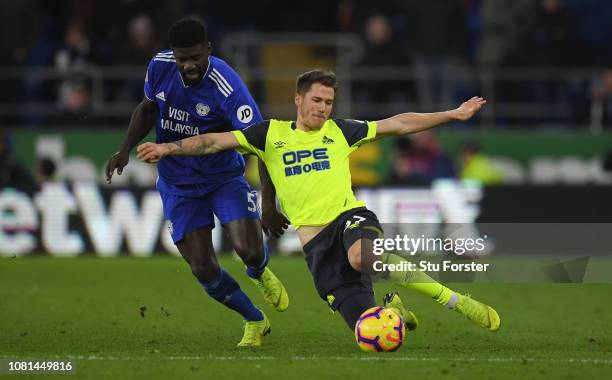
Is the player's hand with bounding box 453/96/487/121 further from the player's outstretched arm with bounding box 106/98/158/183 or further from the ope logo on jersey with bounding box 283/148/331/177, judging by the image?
the player's outstretched arm with bounding box 106/98/158/183

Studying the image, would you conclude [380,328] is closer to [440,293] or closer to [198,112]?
[440,293]

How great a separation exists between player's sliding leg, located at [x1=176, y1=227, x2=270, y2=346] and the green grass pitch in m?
0.17

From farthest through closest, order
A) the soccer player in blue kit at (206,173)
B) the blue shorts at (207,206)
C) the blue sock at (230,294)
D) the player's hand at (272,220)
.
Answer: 1. the blue shorts at (207,206)
2. the blue sock at (230,294)
3. the soccer player in blue kit at (206,173)
4. the player's hand at (272,220)

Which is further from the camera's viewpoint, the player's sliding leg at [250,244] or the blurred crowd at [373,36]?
the blurred crowd at [373,36]

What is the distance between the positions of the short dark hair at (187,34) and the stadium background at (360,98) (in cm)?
866

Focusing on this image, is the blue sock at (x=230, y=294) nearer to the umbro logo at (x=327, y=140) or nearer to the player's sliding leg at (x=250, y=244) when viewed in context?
the player's sliding leg at (x=250, y=244)

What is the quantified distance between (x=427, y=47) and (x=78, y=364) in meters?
13.0

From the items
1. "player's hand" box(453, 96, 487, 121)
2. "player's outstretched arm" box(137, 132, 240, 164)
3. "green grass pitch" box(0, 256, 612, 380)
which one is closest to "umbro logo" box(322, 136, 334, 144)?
"player's outstretched arm" box(137, 132, 240, 164)

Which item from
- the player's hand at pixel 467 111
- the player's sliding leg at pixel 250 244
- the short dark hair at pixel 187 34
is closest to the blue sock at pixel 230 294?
the player's sliding leg at pixel 250 244

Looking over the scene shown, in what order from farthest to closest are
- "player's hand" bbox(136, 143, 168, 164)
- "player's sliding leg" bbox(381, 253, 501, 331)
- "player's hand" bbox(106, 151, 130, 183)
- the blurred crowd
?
1. the blurred crowd
2. "player's hand" bbox(106, 151, 130, 183)
3. "player's sliding leg" bbox(381, 253, 501, 331)
4. "player's hand" bbox(136, 143, 168, 164)

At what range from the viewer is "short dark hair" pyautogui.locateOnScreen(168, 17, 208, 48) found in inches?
358

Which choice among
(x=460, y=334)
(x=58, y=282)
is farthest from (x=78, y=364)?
(x=58, y=282)

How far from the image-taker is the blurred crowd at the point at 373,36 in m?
19.8

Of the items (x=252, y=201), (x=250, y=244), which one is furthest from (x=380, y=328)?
(x=252, y=201)
